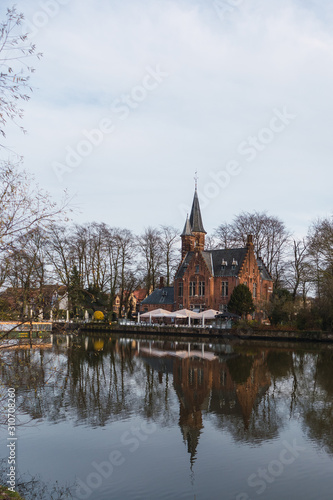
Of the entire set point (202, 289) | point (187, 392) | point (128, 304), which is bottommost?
point (187, 392)

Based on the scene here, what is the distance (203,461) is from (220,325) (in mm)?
→ 32174

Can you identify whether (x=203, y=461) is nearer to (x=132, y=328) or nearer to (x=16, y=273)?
(x=16, y=273)

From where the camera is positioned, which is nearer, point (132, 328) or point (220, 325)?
point (220, 325)

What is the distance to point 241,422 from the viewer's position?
11.8 metres

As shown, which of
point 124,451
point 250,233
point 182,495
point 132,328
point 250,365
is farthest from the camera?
point 250,233

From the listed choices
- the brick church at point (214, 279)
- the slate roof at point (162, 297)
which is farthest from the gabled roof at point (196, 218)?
the slate roof at point (162, 297)

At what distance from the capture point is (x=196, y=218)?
52.9 metres

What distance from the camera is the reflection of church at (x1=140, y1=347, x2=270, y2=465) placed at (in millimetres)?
12195

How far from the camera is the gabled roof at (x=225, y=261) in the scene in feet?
153

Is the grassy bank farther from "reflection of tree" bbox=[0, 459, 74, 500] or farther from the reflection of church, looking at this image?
the reflection of church

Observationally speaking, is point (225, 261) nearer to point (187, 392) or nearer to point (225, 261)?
point (225, 261)

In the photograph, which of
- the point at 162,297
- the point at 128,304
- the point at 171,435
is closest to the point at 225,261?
the point at 162,297

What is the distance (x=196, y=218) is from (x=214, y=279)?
8673 millimetres

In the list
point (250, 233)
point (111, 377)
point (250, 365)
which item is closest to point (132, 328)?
point (250, 233)
